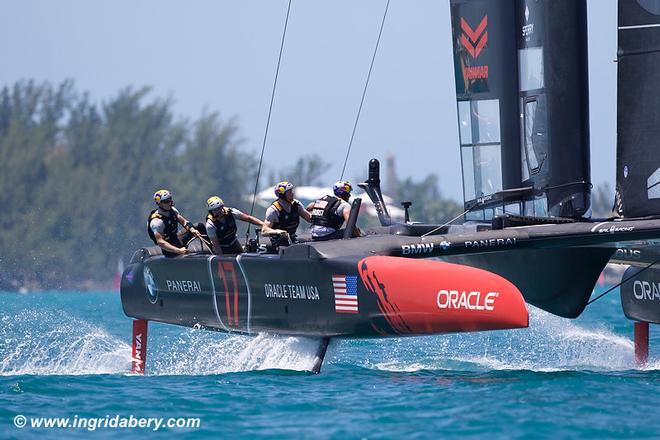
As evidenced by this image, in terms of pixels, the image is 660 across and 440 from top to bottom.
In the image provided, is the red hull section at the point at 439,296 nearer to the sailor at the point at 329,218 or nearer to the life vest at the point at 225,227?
the sailor at the point at 329,218

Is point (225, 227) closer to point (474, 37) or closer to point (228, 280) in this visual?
point (228, 280)

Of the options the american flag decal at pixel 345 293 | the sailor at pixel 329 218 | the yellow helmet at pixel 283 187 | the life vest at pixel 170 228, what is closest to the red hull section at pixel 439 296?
the american flag decal at pixel 345 293

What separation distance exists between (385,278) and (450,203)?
4339 cm

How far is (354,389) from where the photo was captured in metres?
7.04

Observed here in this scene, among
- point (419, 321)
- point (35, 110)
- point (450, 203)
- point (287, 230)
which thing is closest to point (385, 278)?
point (419, 321)

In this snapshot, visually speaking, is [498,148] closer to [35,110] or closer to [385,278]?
[385,278]

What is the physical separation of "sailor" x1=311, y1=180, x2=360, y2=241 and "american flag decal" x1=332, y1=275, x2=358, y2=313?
1.05 meters

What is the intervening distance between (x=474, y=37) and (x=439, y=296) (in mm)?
3012

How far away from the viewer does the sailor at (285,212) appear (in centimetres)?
862

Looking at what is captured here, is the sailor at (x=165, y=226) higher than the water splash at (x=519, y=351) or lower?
higher

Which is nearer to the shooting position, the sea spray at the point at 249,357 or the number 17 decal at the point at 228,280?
the sea spray at the point at 249,357

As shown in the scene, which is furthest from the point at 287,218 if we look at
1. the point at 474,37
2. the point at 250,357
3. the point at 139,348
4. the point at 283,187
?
the point at 474,37

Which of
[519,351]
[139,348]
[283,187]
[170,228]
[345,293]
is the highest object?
[283,187]

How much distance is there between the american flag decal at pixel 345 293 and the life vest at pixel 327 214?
1103mm
